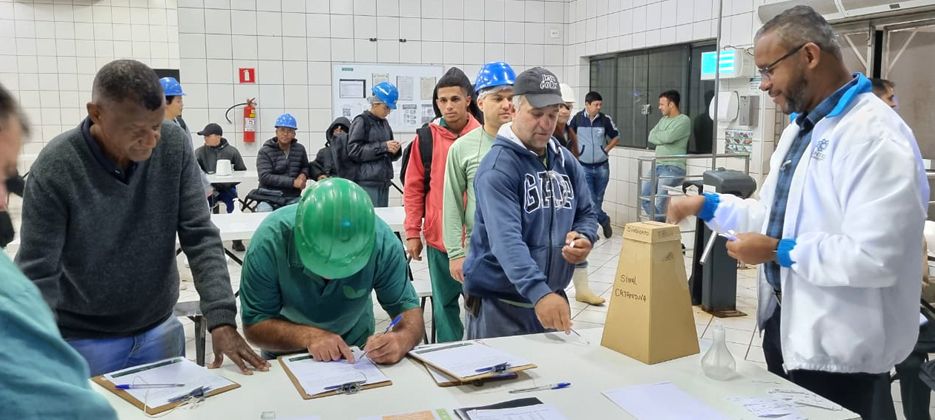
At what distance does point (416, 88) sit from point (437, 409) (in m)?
7.07

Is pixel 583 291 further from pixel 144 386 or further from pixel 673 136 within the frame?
pixel 144 386

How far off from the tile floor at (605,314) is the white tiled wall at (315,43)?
7.91ft

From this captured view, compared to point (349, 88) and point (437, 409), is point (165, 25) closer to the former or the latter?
point (349, 88)

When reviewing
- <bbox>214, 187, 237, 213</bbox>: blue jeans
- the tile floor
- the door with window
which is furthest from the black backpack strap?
the door with window

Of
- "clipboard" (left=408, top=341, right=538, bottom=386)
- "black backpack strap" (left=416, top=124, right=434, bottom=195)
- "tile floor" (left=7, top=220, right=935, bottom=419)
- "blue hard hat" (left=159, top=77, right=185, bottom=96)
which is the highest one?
"blue hard hat" (left=159, top=77, right=185, bottom=96)

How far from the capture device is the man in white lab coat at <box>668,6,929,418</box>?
1521mm

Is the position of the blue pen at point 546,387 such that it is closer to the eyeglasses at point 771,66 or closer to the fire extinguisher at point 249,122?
the eyeglasses at point 771,66

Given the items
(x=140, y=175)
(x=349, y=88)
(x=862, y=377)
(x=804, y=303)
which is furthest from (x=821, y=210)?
(x=349, y=88)

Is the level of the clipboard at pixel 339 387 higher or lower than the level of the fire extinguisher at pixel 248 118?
lower

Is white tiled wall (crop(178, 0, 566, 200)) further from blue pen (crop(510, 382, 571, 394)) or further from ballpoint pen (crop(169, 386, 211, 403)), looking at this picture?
blue pen (crop(510, 382, 571, 394))

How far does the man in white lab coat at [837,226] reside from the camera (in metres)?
1.52

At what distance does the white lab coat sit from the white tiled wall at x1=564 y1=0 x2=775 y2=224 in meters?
4.73

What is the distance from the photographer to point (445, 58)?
837 cm

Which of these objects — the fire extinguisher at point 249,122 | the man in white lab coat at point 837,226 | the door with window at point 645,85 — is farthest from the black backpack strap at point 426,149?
the fire extinguisher at point 249,122
